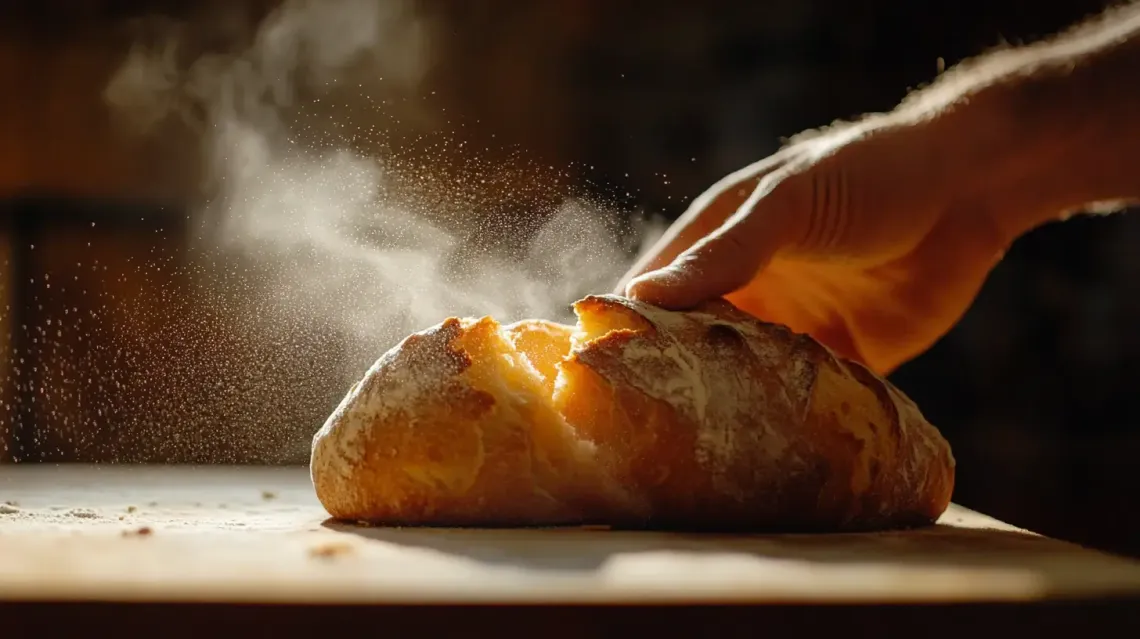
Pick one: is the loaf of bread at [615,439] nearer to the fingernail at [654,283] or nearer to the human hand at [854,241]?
the fingernail at [654,283]

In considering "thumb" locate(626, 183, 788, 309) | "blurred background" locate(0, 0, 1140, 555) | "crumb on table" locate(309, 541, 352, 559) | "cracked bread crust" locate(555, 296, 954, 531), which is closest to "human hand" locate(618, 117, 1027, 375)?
"thumb" locate(626, 183, 788, 309)

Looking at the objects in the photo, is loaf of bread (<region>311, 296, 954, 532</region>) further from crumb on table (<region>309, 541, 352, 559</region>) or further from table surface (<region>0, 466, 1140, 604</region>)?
crumb on table (<region>309, 541, 352, 559</region>)

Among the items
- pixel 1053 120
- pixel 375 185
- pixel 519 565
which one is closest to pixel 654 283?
pixel 519 565

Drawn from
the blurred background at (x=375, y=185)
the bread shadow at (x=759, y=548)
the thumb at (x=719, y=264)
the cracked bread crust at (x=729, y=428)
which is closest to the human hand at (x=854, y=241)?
the thumb at (x=719, y=264)

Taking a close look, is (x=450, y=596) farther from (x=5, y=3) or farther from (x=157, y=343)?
(x=5, y=3)

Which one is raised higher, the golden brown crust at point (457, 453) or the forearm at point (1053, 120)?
the forearm at point (1053, 120)

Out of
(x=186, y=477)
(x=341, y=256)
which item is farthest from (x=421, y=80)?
(x=186, y=477)
